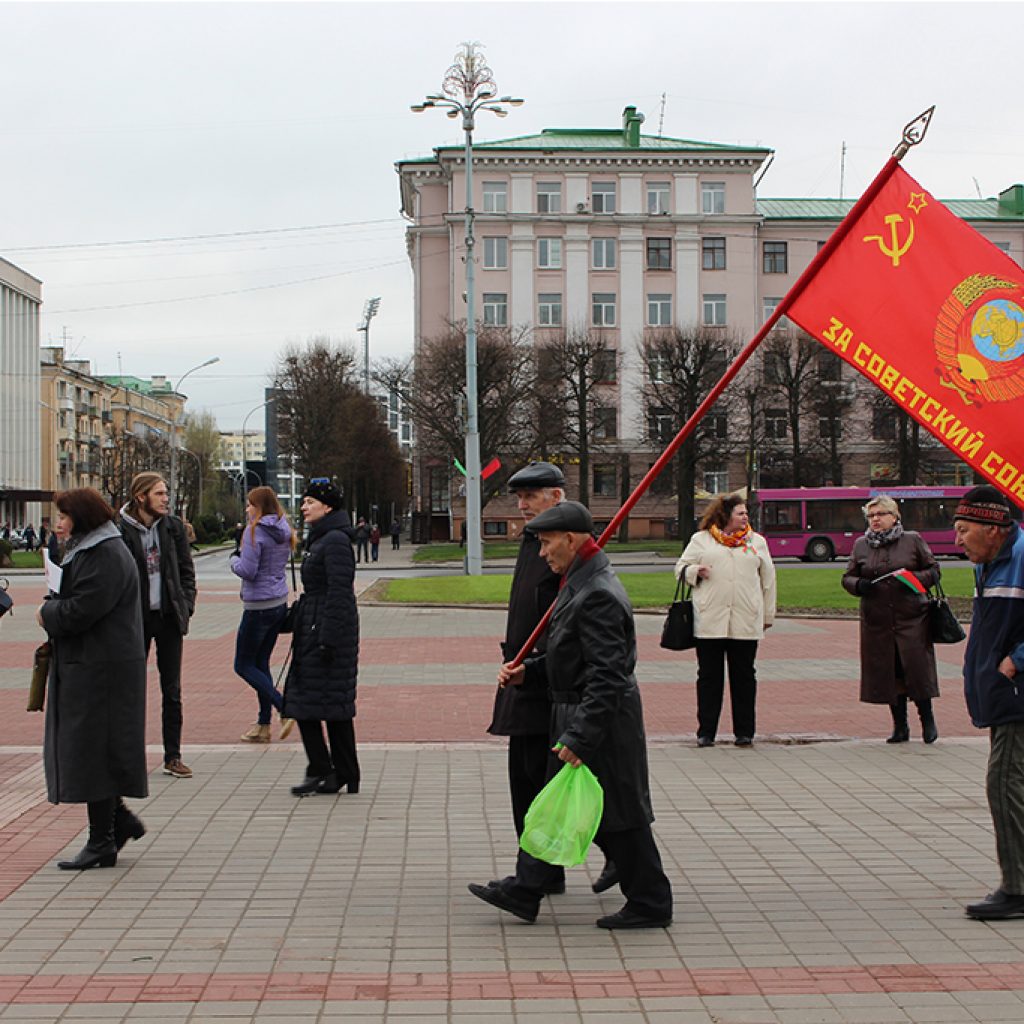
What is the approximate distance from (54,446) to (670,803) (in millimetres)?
104233

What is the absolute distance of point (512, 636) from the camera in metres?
6.20

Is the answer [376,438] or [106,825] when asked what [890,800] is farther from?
[376,438]

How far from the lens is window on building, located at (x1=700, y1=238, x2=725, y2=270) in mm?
71688

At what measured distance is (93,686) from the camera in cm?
655

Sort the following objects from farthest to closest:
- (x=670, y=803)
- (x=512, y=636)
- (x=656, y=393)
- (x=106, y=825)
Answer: (x=656, y=393), (x=670, y=803), (x=106, y=825), (x=512, y=636)

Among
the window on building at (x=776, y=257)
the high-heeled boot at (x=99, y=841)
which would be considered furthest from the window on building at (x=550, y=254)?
the high-heeled boot at (x=99, y=841)

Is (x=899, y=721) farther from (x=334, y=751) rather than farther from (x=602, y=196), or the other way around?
(x=602, y=196)

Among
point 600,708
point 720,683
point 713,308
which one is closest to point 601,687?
point 600,708

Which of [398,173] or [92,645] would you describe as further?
[398,173]

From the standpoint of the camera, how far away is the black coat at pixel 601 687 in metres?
5.35

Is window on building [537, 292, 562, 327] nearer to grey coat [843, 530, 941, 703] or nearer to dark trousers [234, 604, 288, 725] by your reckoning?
grey coat [843, 530, 941, 703]

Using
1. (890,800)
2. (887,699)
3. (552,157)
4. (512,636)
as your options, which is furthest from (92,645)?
(552,157)

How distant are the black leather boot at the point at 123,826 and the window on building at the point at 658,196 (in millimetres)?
66897

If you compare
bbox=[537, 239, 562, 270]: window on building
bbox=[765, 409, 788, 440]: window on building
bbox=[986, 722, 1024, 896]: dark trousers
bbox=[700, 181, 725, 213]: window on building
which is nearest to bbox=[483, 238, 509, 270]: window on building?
bbox=[537, 239, 562, 270]: window on building
